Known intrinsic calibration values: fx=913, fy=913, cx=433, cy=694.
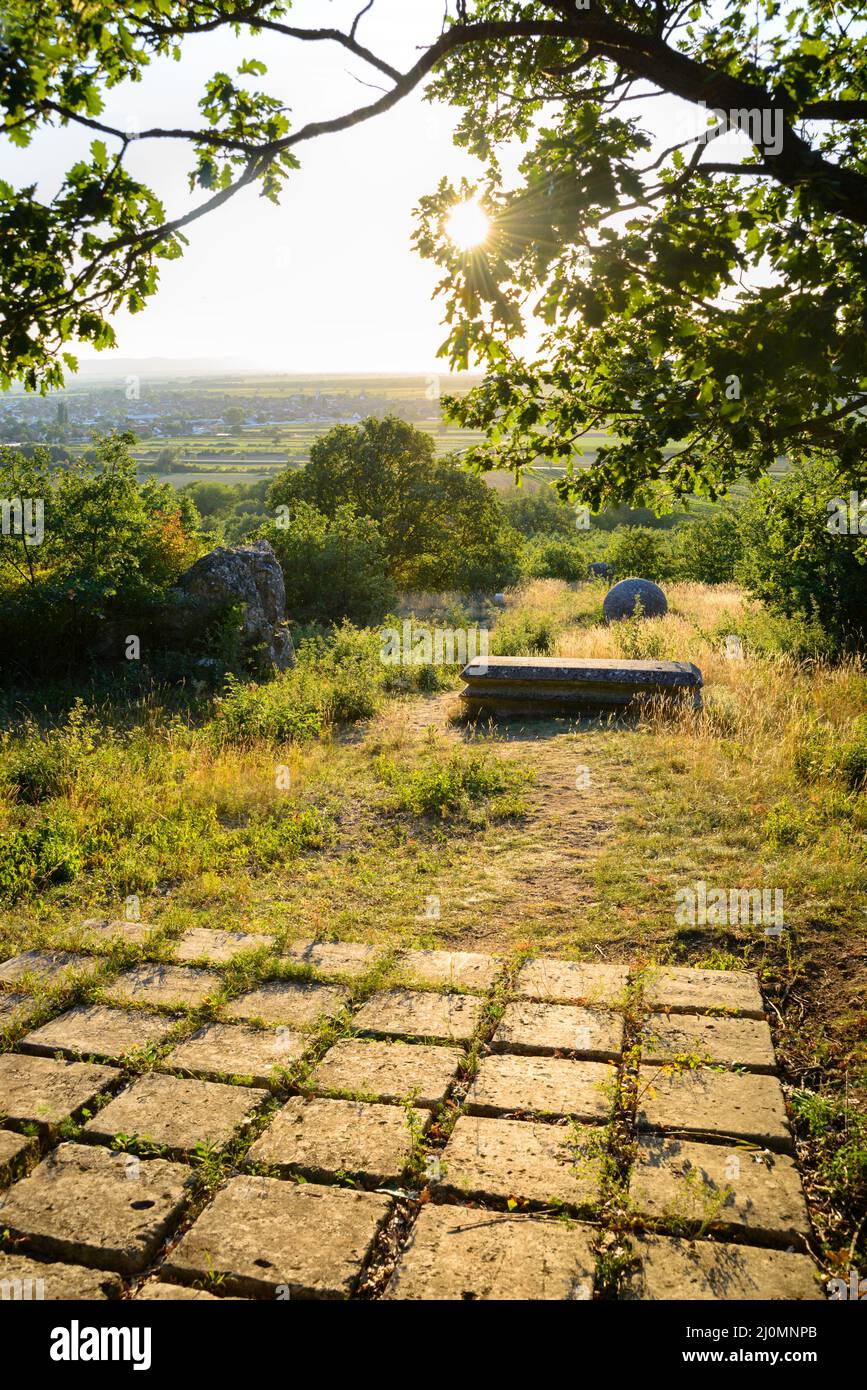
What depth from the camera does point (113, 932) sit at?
196 inches

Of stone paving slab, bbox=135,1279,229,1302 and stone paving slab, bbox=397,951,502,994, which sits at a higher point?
stone paving slab, bbox=397,951,502,994

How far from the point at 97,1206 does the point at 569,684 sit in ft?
23.7

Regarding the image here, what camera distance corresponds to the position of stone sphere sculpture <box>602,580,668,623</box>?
16531 millimetres

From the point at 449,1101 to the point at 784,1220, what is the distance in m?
1.20

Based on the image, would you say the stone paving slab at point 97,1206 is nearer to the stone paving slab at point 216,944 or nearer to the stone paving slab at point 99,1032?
the stone paving slab at point 99,1032

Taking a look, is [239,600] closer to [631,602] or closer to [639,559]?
[631,602]

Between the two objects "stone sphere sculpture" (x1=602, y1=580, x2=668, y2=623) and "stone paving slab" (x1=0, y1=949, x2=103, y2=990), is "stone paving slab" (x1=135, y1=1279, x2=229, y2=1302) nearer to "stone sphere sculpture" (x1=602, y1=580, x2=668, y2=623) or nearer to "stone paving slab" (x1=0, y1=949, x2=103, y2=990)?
"stone paving slab" (x1=0, y1=949, x2=103, y2=990)

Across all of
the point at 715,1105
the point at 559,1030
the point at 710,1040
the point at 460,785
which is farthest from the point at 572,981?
the point at 460,785

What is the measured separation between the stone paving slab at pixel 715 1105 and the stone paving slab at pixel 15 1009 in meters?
2.68

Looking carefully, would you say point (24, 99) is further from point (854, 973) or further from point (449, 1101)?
point (854, 973)

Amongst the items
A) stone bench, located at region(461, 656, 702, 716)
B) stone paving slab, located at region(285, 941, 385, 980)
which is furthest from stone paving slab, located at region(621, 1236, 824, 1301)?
stone bench, located at region(461, 656, 702, 716)

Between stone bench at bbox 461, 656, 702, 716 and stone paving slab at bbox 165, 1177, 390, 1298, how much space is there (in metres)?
6.86

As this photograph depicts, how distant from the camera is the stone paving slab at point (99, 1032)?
3.81 metres

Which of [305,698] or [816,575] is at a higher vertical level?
[816,575]
